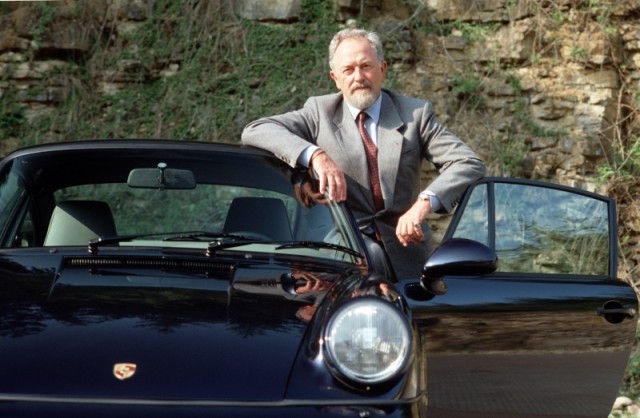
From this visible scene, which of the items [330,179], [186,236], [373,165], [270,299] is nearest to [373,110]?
[373,165]

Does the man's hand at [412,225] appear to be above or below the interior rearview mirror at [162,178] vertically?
below

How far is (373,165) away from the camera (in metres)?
4.64

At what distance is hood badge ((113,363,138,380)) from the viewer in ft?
8.56

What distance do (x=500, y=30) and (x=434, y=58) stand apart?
716 millimetres

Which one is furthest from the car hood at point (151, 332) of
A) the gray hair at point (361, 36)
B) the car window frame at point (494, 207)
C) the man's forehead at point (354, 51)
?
the gray hair at point (361, 36)

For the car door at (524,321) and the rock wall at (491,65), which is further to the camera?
the rock wall at (491,65)

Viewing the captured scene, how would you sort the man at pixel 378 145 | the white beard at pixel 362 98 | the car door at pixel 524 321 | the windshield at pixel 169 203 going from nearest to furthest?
the windshield at pixel 169 203, the car door at pixel 524 321, the man at pixel 378 145, the white beard at pixel 362 98

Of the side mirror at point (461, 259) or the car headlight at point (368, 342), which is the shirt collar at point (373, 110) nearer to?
the side mirror at point (461, 259)

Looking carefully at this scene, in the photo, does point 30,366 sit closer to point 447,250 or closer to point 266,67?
point 447,250

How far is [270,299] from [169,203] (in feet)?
4.34

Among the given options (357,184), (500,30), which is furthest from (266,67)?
(357,184)

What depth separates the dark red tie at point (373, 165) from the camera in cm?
460

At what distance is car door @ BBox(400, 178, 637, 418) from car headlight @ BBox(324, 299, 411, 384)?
3.60ft

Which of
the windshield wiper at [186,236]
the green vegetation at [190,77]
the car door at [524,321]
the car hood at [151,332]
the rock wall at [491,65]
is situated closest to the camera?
the car hood at [151,332]
